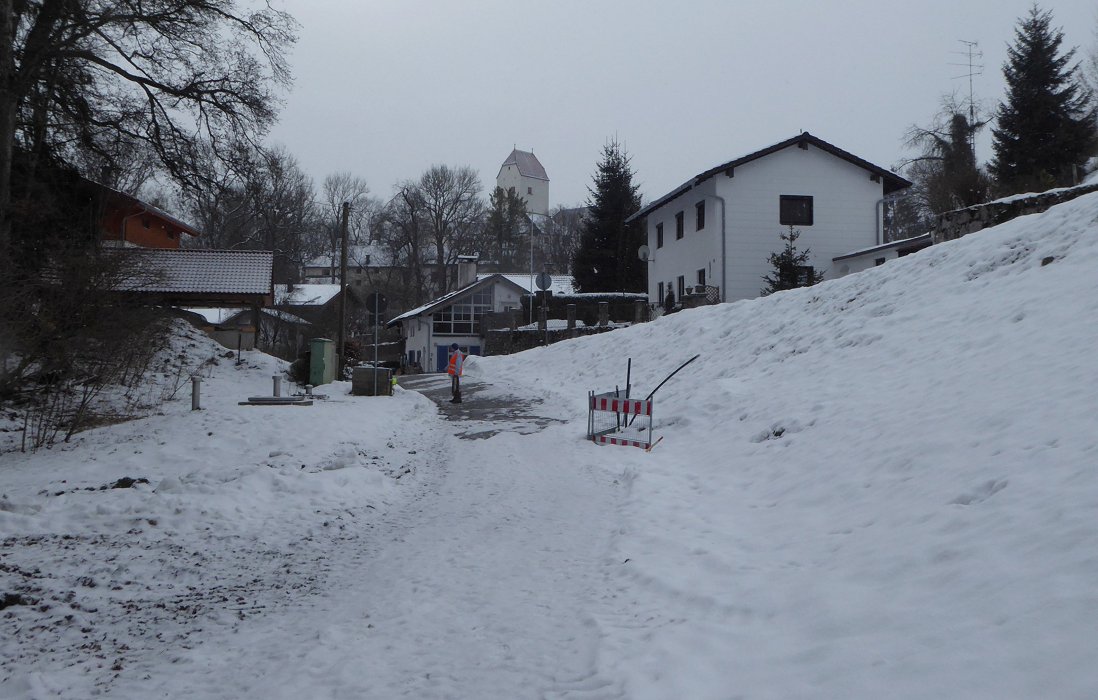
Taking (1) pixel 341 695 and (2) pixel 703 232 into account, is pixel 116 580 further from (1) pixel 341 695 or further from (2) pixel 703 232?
(2) pixel 703 232

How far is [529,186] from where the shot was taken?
4547 inches

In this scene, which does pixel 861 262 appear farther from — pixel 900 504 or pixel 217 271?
pixel 900 504

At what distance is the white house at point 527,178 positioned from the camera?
11456cm

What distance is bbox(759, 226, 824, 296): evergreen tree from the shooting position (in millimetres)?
25562

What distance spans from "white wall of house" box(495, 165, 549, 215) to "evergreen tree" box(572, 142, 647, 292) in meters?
69.3

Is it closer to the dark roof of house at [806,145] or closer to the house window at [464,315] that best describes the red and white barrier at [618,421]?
the dark roof of house at [806,145]

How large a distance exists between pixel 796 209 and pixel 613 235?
687 inches

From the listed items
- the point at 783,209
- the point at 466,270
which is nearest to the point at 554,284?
the point at 466,270

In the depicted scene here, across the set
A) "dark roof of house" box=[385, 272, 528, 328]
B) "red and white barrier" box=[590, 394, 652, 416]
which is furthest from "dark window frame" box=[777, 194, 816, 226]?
"dark roof of house" box=[385, 272, 528, 328]

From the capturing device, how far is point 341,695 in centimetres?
329

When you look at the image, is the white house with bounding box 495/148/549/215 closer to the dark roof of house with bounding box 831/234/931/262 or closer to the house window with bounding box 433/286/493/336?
the house window with bounding box 433/286/493/336

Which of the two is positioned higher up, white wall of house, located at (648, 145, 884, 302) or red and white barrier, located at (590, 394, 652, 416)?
white wall of house, located at (648, 145, 884, 302)

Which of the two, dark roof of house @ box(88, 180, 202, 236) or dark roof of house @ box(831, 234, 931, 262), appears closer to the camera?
dark roof of house @ box(88, 180, 202, 236)

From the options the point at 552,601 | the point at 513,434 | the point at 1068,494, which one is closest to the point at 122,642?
the point at 552,601
